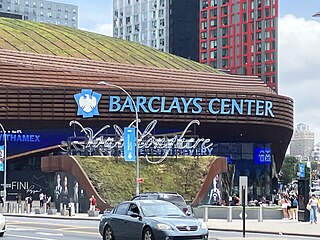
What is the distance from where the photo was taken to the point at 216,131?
3647 inches

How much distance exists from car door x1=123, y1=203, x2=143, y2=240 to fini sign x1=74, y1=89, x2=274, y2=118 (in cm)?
5843

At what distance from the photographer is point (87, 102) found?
276ft

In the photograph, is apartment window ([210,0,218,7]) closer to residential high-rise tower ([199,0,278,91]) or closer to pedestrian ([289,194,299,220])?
residential high-rise tower ([199,0,278,91])

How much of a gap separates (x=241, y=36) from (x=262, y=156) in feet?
240

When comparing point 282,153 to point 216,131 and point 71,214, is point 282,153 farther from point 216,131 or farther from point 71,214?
point 71,214

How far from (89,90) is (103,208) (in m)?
22.9

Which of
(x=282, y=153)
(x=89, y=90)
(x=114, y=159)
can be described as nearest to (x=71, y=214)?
(x=114, y=159)

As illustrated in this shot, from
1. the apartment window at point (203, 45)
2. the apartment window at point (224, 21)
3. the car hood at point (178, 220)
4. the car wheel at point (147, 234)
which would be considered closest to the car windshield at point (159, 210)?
the car hood at point (178, 220)

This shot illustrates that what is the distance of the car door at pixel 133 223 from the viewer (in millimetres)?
24938

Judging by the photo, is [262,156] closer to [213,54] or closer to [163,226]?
[163,226]

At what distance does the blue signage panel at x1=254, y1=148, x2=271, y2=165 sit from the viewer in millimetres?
99812

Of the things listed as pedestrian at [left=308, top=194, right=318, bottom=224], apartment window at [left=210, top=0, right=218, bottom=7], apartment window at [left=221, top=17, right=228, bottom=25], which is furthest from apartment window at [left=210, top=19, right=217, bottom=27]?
pedestrian at [left=308, top=194, right=318, bottom=224]

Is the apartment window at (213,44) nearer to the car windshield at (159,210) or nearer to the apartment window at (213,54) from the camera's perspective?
the apartment window at (213,54)

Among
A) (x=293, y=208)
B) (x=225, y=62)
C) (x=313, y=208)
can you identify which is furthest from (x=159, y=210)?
(x=225, y=62)
